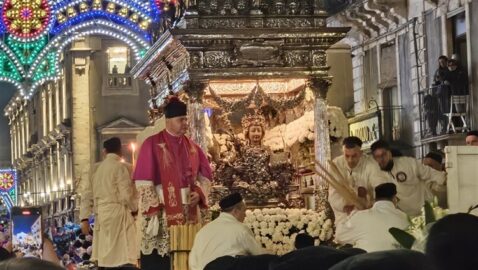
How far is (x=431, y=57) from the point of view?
27.1m

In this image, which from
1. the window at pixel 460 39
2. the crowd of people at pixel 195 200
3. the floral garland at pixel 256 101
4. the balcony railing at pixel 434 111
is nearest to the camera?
the crowd of people at pixel 195 200

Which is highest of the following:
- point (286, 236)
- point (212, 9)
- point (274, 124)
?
point (212, 9)

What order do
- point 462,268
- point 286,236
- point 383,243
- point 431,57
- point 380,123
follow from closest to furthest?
1. point 462,268
2. point 383,243
3. point 286,236
4. point 431,57
5. point 380,123

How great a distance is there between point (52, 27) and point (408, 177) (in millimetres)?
9929

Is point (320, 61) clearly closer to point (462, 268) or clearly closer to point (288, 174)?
point (288, 174)

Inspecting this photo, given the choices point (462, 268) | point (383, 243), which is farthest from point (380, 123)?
point (462, 268)

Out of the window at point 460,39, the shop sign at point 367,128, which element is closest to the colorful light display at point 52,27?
the window at point 460,39

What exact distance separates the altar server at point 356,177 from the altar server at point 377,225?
124 inches

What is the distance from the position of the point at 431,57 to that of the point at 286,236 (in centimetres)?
1097

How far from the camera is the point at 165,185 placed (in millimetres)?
15133

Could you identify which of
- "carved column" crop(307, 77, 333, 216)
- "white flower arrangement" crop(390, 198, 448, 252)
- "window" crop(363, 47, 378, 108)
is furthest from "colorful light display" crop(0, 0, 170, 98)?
"white flower arrangement" crop(390, 198, 448, 252)

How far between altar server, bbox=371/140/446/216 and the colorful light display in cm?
796

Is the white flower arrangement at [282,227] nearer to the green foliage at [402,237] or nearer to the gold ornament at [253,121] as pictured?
the gold ornament at [253,121]

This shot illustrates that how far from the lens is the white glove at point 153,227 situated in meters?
15.1
